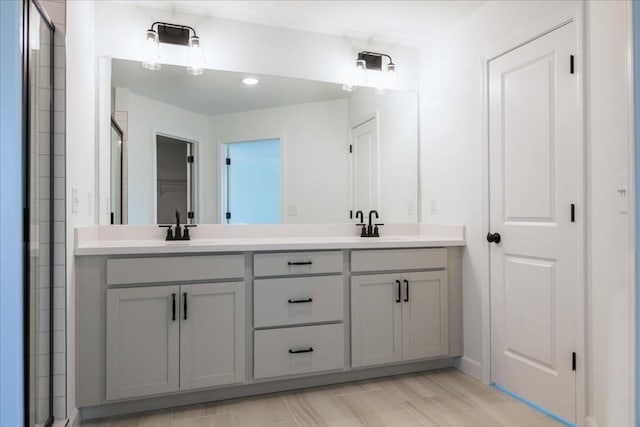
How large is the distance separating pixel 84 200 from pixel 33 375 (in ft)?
3.07

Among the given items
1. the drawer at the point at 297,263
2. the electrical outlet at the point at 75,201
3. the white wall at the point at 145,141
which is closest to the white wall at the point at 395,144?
the drawer at the point at 297,263

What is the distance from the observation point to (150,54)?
8.46ft

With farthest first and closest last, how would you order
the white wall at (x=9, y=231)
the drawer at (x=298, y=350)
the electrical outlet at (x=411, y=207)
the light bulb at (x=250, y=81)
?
the electrical outlet at (x=411, y=207) < the light bulb at (x=250, y=81) < the drawer at (x=298, y=350) < the white wall at (x=9, y=231)

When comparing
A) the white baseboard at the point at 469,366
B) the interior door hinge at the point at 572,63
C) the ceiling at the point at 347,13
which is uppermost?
the ceiling at the point at 347,13

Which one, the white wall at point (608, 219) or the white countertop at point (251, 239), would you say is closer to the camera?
the white wall at point (608, 219)

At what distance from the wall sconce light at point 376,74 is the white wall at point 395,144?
60mm

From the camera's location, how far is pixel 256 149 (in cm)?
288

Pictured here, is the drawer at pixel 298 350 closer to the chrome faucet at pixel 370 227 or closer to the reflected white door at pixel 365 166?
the chrome faucet at pixel 370 227

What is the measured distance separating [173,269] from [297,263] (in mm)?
668

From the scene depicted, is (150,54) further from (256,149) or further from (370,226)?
(370,226)

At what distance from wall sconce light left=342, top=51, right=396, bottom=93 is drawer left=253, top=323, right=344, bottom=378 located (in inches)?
69.3

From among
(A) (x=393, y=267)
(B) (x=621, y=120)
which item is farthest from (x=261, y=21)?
(B) (x=621, y=120)

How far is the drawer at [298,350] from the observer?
7.44 feet

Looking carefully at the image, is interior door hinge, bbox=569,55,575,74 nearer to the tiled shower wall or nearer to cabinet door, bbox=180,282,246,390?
cabinet door, bbox=180,282,246,390
